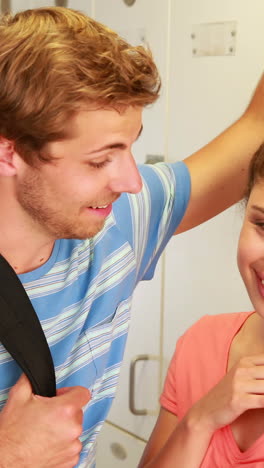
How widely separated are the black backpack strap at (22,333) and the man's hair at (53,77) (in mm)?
201

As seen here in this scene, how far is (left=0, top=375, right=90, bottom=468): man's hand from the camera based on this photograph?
105cm

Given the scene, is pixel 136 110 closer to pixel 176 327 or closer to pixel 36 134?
pixel 36 134

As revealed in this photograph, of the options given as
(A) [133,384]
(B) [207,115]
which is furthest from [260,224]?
(A) [133,384]

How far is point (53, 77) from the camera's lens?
1.06 m

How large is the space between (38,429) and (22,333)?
140 millimetres

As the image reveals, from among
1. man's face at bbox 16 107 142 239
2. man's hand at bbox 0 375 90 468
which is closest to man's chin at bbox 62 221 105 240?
man's face at bbox 16 107 142 239

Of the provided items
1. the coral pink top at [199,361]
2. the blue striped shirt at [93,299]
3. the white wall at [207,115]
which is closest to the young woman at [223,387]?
the coral pink top at [199,361]

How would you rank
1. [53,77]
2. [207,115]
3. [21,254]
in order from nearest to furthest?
1. [53,77]
2. [21,254]
3. [207,115]

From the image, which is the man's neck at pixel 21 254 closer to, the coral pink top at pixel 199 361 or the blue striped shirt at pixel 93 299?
the blue striped shirt at pixel 93 299

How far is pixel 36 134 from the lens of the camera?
3.60ft

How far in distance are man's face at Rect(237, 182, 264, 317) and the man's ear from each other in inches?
15.2

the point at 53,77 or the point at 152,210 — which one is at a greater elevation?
the point at 53,77

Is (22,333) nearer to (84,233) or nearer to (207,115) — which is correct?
(84,233)

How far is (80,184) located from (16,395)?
33cm
